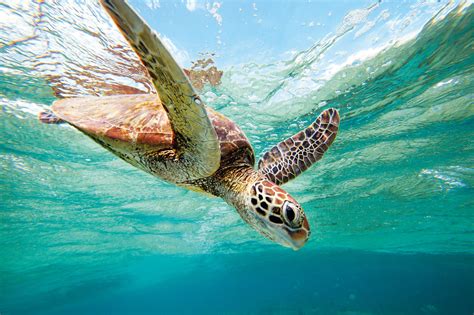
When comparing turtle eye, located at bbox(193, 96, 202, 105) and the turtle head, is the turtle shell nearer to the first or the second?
turtle eye, located at bbox(193, 96, 202, 105)

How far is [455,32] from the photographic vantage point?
5535 millimetres

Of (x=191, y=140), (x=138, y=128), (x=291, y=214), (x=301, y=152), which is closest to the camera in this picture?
(x=291, y=214)

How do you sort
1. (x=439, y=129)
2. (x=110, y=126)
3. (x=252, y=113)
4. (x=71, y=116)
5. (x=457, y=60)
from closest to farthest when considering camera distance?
(x=110, y=126) → (x=71, y=116) → (x=457, y=60) → (x=252, y=113) → (x=439, y=129)

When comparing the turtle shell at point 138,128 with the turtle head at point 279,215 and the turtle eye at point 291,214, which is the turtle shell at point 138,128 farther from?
the turtle eye at point 291,214

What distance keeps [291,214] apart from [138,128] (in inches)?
76.2

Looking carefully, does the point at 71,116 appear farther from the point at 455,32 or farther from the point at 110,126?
the point at 455,32

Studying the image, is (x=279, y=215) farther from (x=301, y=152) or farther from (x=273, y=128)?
(x=273, y=128)

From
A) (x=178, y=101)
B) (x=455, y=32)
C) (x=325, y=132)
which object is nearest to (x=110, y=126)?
(x=178, y=101)

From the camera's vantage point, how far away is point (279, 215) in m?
2.27

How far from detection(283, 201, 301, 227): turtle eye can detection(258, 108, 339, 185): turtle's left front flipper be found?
1.61 metres

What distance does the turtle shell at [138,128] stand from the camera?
289 centimetres

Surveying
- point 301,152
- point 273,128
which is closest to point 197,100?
point 301,152

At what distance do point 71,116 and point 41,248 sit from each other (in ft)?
77.0

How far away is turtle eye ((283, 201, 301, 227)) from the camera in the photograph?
2.19 m
